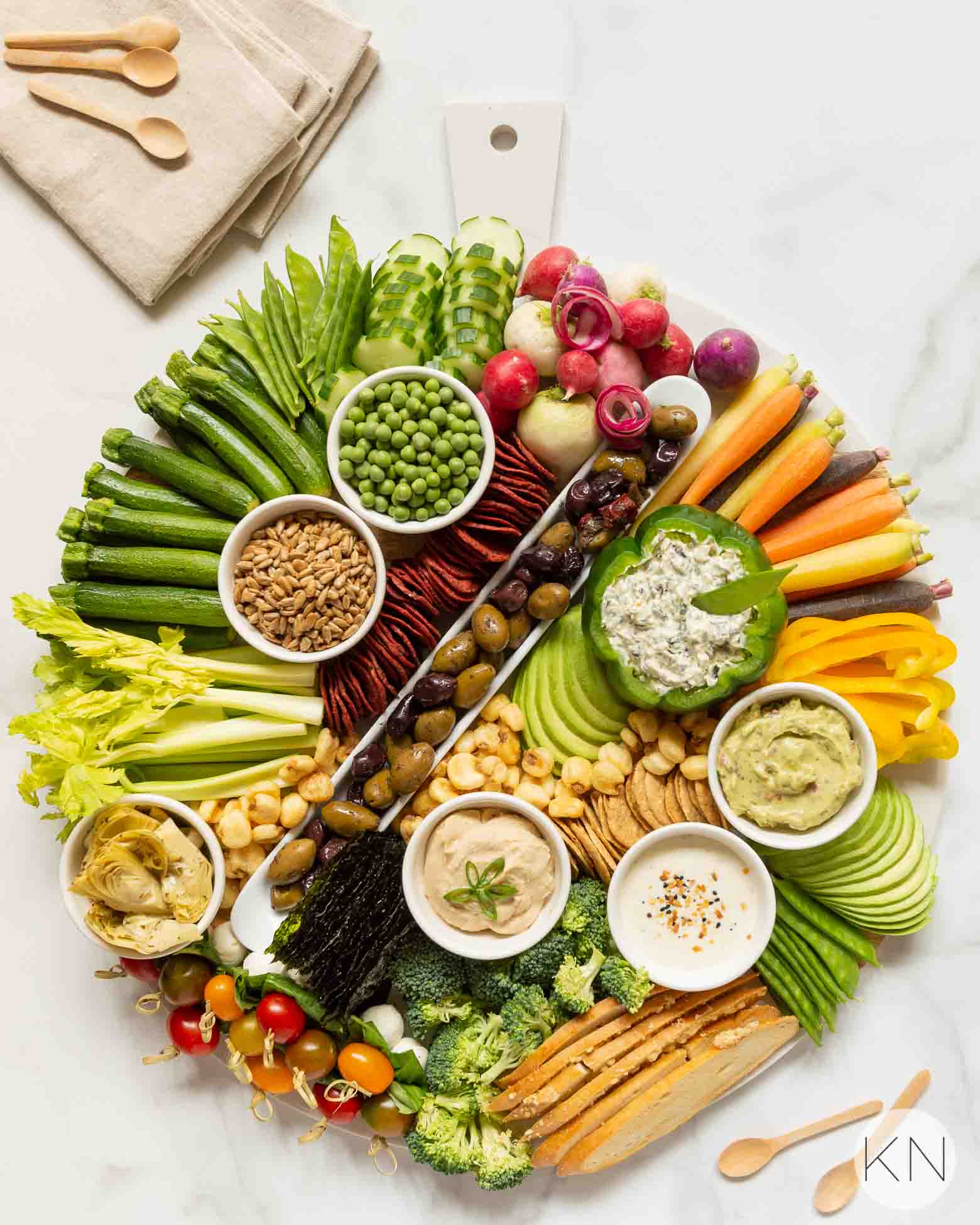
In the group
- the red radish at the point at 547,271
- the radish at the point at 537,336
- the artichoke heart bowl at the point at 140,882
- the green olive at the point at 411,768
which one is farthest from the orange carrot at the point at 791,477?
the artichoke heart bowl at the point at 140,882

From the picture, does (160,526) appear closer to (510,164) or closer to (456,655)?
(456,655)

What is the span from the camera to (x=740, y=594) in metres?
2.76

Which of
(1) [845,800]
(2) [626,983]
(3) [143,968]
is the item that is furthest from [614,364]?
(3) [143,968]

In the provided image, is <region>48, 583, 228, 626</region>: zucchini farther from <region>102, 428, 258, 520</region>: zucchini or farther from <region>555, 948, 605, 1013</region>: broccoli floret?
<region>555, 948, 605, 1013</region>: broccoli floret

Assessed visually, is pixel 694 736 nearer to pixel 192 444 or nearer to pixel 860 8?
pixel 192 444

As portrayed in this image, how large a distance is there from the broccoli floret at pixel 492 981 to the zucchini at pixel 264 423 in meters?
1.59

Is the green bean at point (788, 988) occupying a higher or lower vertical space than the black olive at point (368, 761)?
higher

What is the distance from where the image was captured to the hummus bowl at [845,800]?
114 inches

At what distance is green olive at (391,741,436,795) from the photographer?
304 cm

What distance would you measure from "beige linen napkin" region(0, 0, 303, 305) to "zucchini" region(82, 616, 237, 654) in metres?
1.17

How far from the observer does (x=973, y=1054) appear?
3357 millimetres

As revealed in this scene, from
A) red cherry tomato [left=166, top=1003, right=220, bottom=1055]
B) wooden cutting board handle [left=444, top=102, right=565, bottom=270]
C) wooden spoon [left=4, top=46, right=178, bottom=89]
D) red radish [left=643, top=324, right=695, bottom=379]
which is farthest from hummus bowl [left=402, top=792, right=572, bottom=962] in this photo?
wooden spoon [left=4, top=46, right=178, bottom=89]

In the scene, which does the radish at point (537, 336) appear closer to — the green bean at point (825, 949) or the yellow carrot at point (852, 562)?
the yellow carrot at point (852, 562)

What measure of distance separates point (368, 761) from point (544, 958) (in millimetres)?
825
